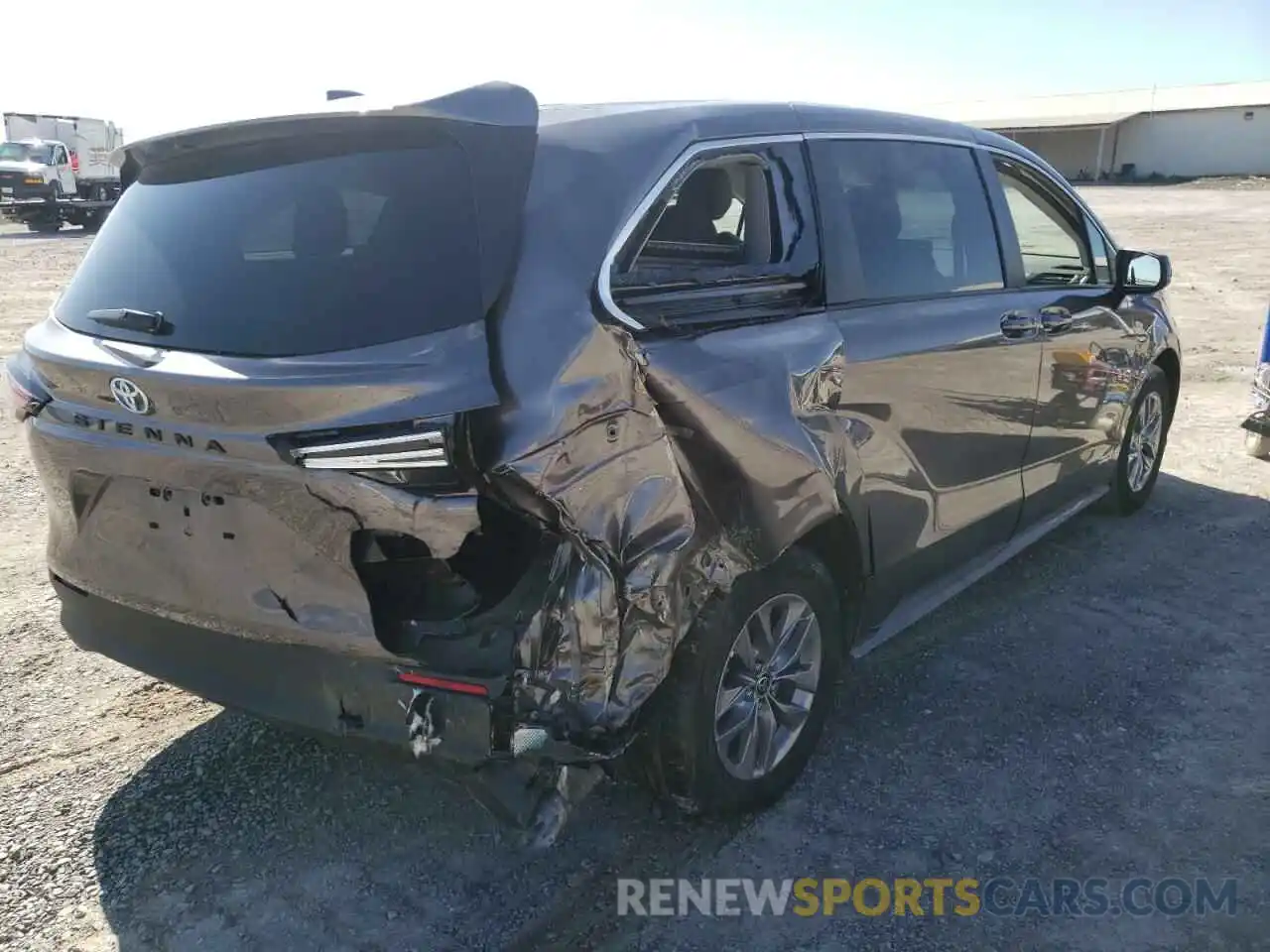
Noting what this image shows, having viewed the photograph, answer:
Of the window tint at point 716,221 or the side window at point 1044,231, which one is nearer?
the window tint at point 716,221

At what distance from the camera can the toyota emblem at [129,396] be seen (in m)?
2.36

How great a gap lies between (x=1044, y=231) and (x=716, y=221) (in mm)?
2208

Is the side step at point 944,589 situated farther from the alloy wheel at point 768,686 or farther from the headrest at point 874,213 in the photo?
the headrest at point 874,213

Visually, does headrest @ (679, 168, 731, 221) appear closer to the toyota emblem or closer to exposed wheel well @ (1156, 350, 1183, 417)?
the toyota emblem

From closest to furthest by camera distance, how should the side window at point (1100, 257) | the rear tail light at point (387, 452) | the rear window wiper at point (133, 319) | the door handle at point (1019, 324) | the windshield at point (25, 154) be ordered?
the rear tail light at point (387, 452), the rear window wiper at point (133, 319), the door handle at point (1019, 324), the side window at point (1100, 257), the windshield at point (25, 154)

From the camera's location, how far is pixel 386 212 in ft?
7.91

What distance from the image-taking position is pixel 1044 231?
4.46 meters

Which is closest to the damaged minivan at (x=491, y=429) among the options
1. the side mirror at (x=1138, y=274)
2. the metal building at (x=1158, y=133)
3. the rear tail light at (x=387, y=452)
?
the rear tail light at (x=387, y=452)

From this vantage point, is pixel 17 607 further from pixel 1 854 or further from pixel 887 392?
pixel 887 392

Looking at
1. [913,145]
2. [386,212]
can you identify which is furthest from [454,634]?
[913,145]

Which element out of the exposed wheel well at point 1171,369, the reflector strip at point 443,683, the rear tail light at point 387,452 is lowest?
the exposed wheel well at point 1171,369

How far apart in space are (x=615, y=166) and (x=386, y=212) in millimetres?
559

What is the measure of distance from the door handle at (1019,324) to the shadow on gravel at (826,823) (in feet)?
4.12

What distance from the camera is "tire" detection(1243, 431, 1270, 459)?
21.4ft
